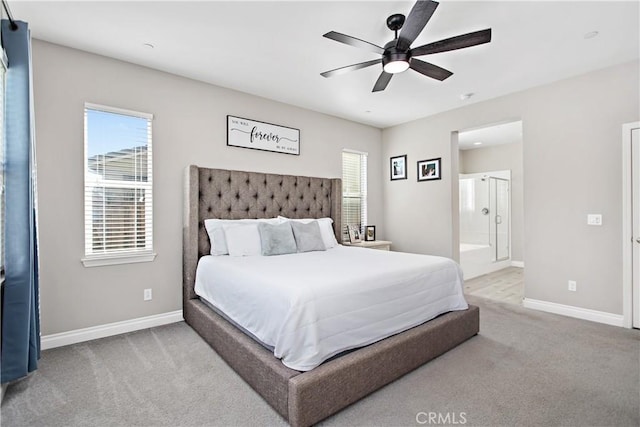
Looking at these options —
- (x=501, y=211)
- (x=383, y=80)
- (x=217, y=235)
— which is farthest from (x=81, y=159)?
(x=501, y=211)

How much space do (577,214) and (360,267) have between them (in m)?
2.66

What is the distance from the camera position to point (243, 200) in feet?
11.7

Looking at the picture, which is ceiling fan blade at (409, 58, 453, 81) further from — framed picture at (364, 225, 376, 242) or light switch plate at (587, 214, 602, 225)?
framed picture at (364, 225, 376, 242)

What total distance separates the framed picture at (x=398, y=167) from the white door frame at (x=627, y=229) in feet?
8.39

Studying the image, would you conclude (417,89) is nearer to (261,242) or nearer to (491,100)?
(491,100)

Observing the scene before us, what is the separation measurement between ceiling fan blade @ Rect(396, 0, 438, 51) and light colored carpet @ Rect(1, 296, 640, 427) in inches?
88.3

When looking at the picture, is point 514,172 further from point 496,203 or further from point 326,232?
point 326,232

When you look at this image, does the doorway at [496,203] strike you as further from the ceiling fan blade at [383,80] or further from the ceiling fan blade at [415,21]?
the ceiling fan blade at [415,21]

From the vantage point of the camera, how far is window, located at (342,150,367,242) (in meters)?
4.91

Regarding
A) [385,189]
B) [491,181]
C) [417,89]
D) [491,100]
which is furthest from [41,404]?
[491,181]

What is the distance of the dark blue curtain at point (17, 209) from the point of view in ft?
6.35

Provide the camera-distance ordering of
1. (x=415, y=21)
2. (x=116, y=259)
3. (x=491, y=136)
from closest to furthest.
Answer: (x=415, y=21) → (x=116, y=259) → (x=491, y=136)

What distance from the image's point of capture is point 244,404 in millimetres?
1822

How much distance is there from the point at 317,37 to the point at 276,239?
1.85 m
